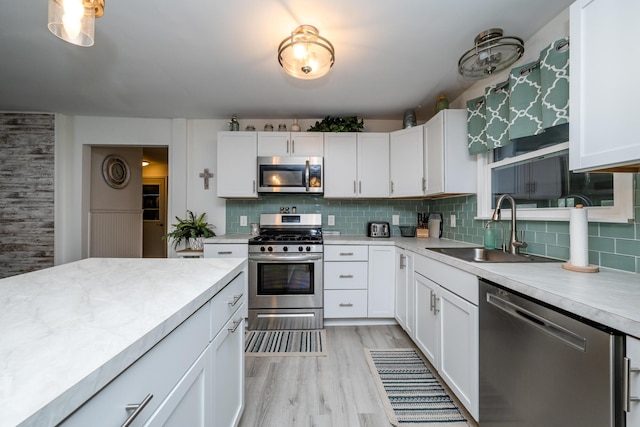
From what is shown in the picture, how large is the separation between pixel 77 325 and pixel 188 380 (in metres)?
0.37

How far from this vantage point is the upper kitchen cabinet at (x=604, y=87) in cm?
89

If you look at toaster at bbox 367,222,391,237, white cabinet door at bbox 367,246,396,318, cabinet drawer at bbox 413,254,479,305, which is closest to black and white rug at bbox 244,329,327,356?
white cabinet door at bbox 367,246,396,318

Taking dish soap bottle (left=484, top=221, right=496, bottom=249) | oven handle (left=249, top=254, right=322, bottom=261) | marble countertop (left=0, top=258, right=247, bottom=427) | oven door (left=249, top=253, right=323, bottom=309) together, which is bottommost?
oven door (left=249, top=253, right=323, bottom=309)

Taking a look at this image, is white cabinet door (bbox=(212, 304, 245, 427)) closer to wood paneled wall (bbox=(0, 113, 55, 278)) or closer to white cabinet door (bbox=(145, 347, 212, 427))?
white cabinet door (bbox=(145, 347, 212, 427))

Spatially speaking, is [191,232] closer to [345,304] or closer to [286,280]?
[286,280]

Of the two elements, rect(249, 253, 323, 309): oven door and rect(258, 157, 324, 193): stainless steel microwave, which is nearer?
rect(249, 253, 323, 309): oven door

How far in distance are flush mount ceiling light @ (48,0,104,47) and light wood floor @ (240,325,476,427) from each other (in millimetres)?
2124

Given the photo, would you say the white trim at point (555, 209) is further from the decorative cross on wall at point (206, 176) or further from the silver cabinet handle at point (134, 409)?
the decorative cross on wall at point (206, 176)

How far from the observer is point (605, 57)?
96 cm

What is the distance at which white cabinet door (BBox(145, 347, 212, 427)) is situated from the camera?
2.26 ft

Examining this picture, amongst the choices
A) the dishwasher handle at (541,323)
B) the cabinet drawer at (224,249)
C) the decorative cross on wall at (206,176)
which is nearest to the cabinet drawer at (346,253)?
the cabinet drawer at (224,249)

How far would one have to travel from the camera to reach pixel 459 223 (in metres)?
2.64

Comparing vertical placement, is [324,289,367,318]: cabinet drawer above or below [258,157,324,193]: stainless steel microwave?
below

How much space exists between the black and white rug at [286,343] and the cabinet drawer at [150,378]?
1.48 metres
